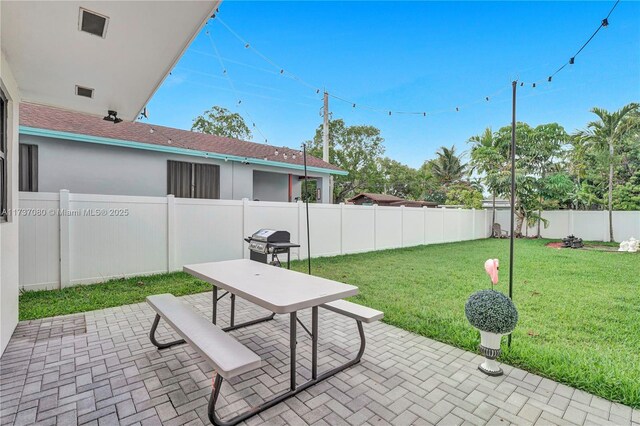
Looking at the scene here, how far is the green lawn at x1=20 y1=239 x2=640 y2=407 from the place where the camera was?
2740 millimetres

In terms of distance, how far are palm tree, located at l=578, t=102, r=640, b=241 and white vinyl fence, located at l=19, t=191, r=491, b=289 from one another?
13110 millimetres

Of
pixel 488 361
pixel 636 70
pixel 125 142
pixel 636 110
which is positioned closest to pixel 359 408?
pixel 488 361

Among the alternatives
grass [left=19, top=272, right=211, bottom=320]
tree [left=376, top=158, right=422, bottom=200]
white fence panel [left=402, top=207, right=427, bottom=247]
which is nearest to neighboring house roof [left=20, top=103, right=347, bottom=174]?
grass [left=19, top=272, right=211, bottom=320]

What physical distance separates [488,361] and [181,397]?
102 inches

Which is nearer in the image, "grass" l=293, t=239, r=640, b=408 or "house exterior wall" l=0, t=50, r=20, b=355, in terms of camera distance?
"grass" l=293, t=239, r=640, b=408

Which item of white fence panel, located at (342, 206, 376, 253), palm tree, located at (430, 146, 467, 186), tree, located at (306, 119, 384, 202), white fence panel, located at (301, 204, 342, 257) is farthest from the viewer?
palm tree, located at (430, 146, 467, 186)

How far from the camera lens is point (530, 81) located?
16.8 ft

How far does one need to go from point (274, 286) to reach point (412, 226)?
1014 cm

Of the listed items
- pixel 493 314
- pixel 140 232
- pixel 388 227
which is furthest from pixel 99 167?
pixel 493 314

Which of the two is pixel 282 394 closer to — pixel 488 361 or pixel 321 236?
pixel 488 361

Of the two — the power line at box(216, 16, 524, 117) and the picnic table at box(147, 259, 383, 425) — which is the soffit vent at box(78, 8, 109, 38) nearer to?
the picnic table at box(147, 259, 383, 425)

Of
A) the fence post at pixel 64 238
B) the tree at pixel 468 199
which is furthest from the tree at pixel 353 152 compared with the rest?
the fence post at pixel 64 238

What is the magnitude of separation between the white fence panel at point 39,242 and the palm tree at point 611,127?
62.7 feet

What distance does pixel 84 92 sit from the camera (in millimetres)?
3762
